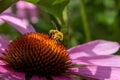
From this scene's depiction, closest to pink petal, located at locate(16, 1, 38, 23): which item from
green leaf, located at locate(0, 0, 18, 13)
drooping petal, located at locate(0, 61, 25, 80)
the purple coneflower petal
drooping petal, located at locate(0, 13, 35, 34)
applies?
drooping petal, located at locate(0, 13, 35, 34)

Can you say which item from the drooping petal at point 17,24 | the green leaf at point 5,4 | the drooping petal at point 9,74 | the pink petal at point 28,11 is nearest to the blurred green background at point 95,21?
the pink petal at point 28,11

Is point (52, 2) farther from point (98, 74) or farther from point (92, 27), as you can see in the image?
point (92, 27)

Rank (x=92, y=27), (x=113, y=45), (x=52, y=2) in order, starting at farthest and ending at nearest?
1. (x=92, y=27)
2. (x=113, y=45)
3. (x=52, y=2)

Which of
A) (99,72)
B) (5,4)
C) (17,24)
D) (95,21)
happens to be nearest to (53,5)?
(5,4)

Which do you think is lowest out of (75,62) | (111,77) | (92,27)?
(111,77)

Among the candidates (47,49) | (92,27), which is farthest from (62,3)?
(92,27)

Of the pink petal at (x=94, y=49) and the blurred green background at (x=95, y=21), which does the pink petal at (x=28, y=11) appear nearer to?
the blurred green background at (x=95, y=21)
